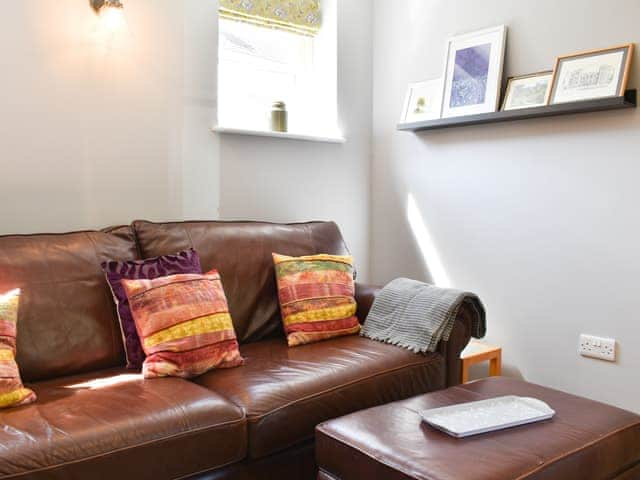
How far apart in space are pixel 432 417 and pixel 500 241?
1.43m

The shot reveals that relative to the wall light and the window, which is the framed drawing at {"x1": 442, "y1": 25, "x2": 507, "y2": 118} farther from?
the wall light

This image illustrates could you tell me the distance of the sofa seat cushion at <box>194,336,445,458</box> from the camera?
178cm

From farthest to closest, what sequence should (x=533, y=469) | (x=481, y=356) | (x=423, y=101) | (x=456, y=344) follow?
(x=423, y=101)
(x=481, y=356)
(x=456, y=344)
(x=533, y=469)

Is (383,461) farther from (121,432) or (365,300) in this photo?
(365,300)

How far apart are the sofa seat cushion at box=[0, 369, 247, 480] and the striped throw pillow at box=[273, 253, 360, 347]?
654 millimetres

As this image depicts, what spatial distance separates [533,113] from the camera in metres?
2.55

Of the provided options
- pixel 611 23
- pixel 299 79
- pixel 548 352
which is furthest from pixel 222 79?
pixel 548 352

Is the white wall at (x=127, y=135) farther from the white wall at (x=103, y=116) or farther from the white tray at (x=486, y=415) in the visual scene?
the white tray at (x=486, y=415)

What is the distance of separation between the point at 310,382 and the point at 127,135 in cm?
139

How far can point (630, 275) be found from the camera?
2.39 metres

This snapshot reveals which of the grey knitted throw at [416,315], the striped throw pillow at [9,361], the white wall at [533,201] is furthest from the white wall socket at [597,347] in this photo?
the striped throw pillow at [9,361]

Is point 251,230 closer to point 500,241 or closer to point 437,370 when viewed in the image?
point 437,370

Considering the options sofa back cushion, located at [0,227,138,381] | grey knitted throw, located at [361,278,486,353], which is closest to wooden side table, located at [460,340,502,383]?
grey knitted throw, located at [361,278,486,353]

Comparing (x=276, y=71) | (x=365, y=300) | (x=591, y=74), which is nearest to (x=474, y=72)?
(x=591, y=74)
